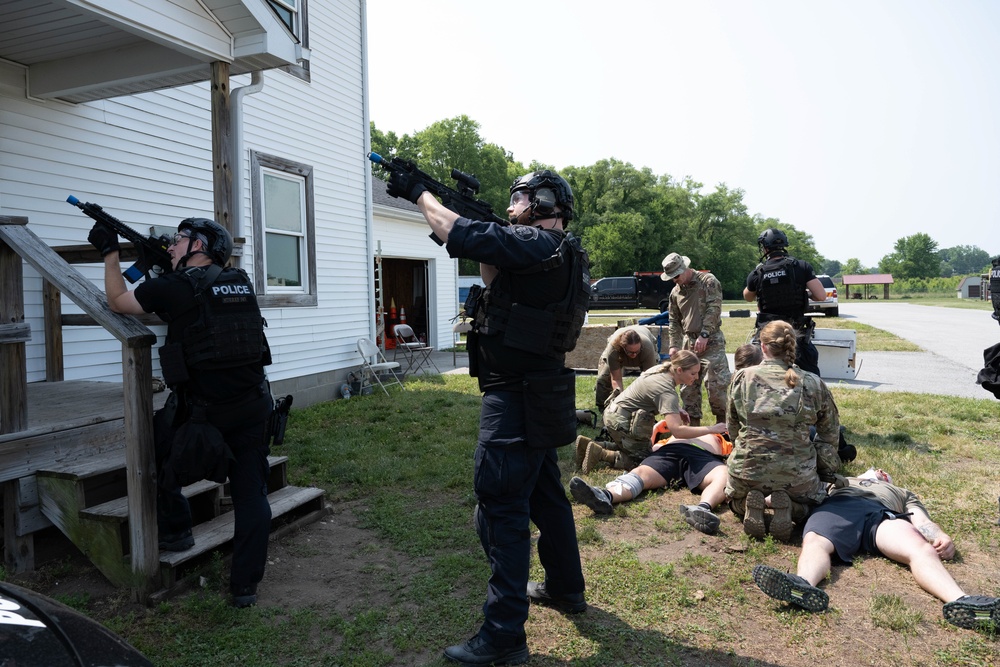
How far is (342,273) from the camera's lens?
415 inches

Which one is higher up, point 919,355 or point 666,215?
point 666,215

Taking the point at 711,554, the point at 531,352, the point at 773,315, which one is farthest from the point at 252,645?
the point at 773,315

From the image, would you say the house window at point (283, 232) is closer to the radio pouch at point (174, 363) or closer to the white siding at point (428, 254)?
the white siding at point (428, 254)

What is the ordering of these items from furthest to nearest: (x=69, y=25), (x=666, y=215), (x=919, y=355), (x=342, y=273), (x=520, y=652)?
1. (x=666, y=215)
2. (x=919, y=355)
3. (x=342, y=273)
4. (x=69, y=25)
5. (x=520, y=652)

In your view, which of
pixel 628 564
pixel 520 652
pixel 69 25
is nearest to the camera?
pixel 520 652

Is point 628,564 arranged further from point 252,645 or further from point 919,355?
point 919,355

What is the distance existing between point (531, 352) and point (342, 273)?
8.01m

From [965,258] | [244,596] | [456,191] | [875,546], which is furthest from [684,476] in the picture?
[965,258]

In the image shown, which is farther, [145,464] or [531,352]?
[145,464]

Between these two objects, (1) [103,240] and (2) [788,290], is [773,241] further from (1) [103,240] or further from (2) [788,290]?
(1) [103,240]

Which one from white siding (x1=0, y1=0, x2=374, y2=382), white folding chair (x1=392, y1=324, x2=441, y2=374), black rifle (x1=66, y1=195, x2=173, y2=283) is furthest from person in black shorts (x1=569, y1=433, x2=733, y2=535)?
white folding chair (x1=392, y1=324, x2=441, y2=374)

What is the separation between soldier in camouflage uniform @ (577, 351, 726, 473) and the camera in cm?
562

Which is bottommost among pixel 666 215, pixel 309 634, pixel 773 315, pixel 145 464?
pixel 309 634

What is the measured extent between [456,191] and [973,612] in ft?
10.8
